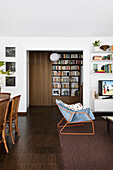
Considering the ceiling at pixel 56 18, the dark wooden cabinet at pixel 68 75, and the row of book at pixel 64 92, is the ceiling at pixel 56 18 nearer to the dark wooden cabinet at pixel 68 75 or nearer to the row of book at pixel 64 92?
the dark wooden cabinet at pixel 68 75

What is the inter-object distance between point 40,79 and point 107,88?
352 centimetres

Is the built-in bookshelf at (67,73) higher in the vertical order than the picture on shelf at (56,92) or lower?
higher

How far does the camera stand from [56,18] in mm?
4344

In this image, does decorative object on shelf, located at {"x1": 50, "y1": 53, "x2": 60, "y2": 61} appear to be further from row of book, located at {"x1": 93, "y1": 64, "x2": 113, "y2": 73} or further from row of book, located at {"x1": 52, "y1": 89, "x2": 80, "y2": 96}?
row of book, located at {"x1": 93, "y1": 64, "x2": 113, "y2": 73}

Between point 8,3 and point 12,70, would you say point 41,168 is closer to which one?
point 8,3

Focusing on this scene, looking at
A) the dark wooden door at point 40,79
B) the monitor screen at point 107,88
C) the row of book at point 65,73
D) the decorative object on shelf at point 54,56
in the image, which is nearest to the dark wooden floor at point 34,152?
the monitor screen at point 107,88

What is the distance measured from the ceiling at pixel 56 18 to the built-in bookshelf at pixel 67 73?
2.52m

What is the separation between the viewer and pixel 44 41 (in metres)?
6.01

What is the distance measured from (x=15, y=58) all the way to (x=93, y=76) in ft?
9.99

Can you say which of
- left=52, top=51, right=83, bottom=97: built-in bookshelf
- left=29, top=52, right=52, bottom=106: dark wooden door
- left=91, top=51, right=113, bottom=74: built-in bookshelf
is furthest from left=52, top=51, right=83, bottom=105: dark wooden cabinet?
left=91, top=51, right=113, bottom=74: built-in bookshelf

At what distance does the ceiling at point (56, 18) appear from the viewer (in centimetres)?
353

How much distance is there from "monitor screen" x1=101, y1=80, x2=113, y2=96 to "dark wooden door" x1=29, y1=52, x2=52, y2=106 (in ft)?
9.79

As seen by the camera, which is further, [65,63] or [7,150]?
[65,63]

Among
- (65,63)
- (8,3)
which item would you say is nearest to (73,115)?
(8,3)
